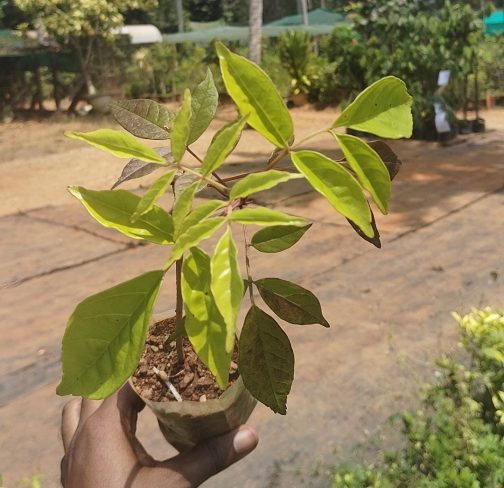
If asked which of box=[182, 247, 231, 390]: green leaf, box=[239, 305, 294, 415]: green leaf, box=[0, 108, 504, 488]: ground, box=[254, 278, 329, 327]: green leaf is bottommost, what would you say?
box=[0, 108, 504, 488]: ground

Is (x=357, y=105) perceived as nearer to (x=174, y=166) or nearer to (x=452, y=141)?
(x=174, y=166)

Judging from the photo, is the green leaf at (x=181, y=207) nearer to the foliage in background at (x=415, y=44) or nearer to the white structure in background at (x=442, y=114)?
the white structure in background at (x=442, y=114)

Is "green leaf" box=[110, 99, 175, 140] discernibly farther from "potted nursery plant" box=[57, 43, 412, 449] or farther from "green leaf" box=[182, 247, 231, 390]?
"green leaf" box=[182, 247, 231, 390]

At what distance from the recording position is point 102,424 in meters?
1.03

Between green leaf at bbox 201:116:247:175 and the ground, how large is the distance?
5.98 feet

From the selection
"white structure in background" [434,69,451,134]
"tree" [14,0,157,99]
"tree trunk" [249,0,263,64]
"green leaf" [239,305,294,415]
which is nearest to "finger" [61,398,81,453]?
"green leaf" [239,305,294,415]

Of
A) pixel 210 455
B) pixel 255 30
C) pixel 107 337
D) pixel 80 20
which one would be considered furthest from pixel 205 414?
pixel 80 20

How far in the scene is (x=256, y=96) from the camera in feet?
2.07

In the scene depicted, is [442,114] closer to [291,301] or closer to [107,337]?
[291,301]

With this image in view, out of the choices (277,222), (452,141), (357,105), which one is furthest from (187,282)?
(452,141)

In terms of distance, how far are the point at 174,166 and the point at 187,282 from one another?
123 mm

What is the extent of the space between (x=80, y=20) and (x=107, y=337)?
1236 centimetres

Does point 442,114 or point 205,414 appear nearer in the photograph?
point 205,414

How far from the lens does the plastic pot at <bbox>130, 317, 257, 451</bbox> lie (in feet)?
2.80
